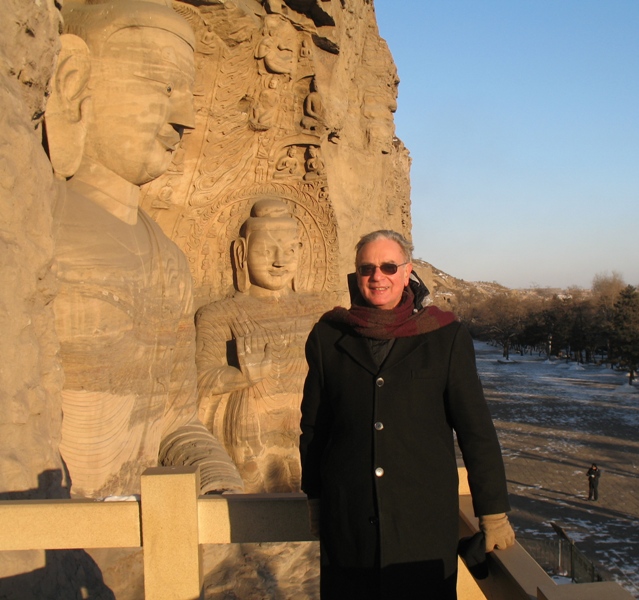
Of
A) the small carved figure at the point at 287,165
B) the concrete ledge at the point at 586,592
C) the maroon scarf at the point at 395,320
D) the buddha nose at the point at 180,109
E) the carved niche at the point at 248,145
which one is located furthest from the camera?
the small carved figure at the point at 287,165

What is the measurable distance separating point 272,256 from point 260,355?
0.87 m

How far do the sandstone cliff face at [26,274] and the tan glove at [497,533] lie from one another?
1369 mm

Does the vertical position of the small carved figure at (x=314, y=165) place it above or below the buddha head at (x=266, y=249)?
above

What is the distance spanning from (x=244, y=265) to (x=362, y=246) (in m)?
3.46

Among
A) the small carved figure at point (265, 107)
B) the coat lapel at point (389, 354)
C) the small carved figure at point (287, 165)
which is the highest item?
the small carved figure at point (265, 107)

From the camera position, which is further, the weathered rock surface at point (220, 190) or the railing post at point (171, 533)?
the weathered rock surface at point (220, 190)

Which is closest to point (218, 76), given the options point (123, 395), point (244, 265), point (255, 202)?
point (255, 202)

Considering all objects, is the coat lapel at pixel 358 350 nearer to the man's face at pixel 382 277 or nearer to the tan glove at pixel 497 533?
the man's face at pixel 382 277

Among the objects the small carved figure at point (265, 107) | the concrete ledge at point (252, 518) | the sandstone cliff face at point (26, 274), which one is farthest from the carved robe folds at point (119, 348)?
the small carved figure at point (265, 107)

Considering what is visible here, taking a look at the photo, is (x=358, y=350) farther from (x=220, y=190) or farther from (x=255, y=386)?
(x=220, y=190)

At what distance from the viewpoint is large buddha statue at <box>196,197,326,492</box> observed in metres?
4.86

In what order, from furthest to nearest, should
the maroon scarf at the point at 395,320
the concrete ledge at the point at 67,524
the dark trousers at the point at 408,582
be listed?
the maroon scarf at the point at 395,320
the dark trousers at the point at 408,582
the concrete ledge at the point at 67,524

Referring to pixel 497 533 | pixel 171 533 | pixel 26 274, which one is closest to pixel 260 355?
pixel 26 274

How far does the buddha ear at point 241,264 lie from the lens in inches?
208
